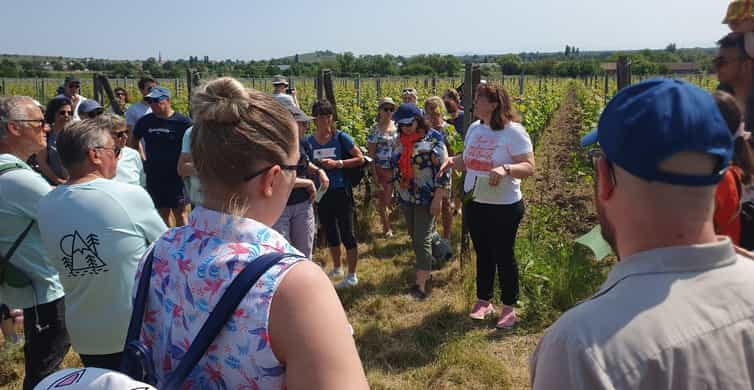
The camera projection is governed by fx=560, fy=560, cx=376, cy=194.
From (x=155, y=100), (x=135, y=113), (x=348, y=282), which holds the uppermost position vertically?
(x=155, y=100)

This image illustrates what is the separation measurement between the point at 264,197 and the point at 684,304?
0.87m

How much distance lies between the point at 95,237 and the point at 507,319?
3.13 m

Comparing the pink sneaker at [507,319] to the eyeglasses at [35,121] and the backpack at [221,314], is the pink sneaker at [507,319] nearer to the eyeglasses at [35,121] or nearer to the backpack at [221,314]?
the eyeglasses at [35,121]

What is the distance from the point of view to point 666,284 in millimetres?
1005

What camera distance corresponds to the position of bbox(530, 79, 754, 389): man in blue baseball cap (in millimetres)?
970

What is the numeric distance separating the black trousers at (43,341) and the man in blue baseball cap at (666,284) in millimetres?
2606

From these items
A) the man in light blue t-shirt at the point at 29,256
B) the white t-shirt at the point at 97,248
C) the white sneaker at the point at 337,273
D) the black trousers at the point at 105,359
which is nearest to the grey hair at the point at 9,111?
the man in light blue t-shirt at the point at 29,256

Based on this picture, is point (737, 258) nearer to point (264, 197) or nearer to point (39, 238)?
point (264, 197)

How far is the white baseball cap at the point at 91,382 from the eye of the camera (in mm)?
1018

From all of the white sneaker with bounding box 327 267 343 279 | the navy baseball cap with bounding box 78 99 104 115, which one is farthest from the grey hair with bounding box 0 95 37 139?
the white sneaker with bounding box 327 267 343 279

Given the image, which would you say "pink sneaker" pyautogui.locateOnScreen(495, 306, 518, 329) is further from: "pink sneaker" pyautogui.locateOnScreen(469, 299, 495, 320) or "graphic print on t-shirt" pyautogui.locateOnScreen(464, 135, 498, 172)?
"graphic print on t-shirt" pyautogui.locateOnScreen(464, 135, 498, 172)

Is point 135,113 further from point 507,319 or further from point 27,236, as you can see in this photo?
point 507,319

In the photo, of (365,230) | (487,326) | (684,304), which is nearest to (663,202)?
(684,304)

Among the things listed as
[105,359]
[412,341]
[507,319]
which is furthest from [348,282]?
[105,359]
